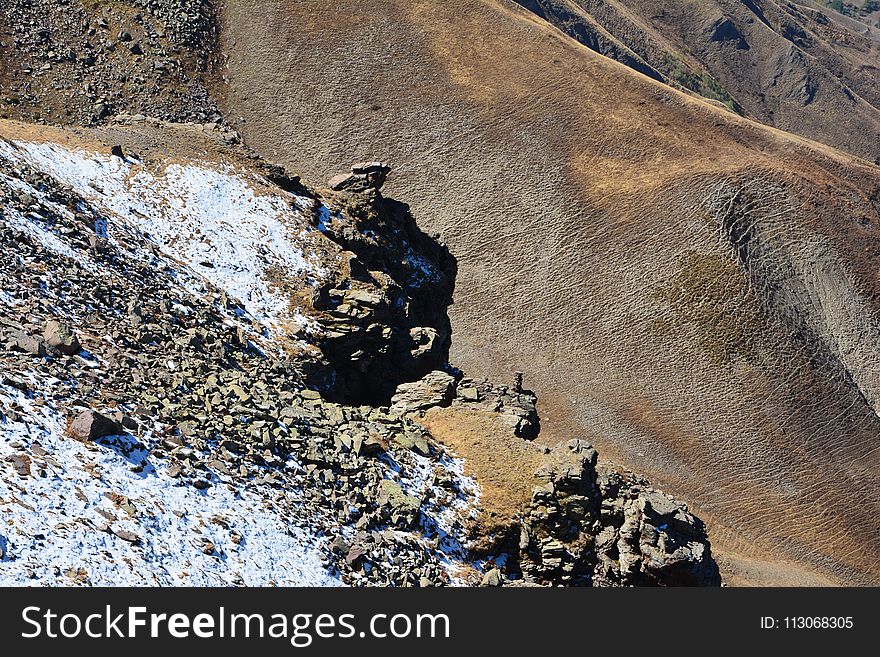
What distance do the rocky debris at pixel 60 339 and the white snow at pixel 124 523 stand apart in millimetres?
2086

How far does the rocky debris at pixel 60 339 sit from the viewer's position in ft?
57.2

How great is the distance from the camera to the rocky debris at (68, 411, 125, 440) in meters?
15.3

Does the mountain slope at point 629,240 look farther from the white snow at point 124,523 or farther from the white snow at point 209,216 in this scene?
the white snow at point 124,523

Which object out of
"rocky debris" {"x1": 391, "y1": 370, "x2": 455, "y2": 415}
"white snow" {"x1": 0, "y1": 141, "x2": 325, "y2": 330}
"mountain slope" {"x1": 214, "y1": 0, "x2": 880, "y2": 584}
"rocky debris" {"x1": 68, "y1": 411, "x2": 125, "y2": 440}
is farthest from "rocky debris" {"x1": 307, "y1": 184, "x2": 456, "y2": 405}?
"rocky debris" {"x1": 68, "y1": 411, "x2": 125, "y2": 440}

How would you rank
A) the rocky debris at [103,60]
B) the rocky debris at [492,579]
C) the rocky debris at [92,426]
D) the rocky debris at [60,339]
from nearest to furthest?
the rocky debris at [92,426] → the rocky debris at [60,339] → the rocky debris at [492,579] → the rocky debris at [103,60]

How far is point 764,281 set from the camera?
3969cm

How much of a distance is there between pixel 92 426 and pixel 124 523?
91.4 inches

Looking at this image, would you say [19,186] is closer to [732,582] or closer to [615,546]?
[615,546]

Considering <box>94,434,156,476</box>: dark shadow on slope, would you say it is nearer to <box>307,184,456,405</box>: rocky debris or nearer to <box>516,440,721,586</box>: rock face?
<box>307,184,456,405</box>: rocky debris

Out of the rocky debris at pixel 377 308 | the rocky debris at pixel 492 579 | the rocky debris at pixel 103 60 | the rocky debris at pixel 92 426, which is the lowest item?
the rocky debris at pixel 492 579

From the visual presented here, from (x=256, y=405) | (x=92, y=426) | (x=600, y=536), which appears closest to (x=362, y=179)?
(x=256, y=405)

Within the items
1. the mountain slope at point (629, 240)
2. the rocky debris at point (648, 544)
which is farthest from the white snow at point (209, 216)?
the mountain slope at point (629, 240)

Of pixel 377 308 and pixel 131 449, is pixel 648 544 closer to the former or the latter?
pixel 377 308
